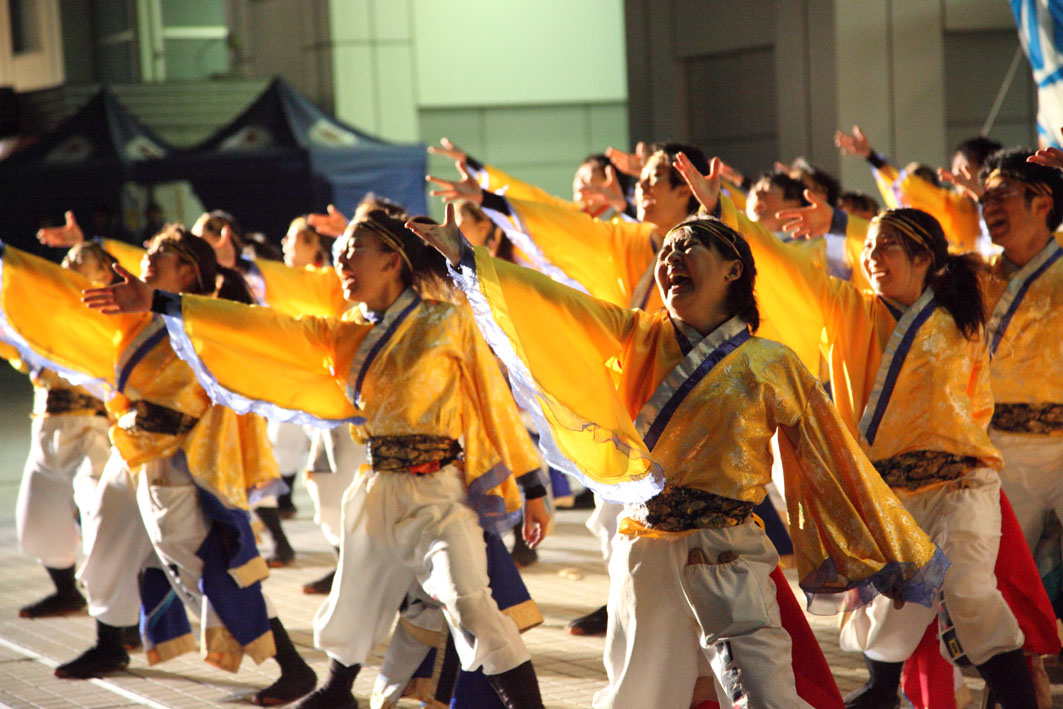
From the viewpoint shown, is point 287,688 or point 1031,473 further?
point 287,688

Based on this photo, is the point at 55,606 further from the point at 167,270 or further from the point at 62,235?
the point at 167,270

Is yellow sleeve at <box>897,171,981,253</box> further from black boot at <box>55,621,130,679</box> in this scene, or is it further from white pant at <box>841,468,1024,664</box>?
black boot at <box>55,621,130,679</box>

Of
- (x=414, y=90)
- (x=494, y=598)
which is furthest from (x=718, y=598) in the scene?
(x=414, y=90)

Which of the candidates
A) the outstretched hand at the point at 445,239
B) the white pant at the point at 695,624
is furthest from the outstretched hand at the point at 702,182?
the white pant at the point at 695,624

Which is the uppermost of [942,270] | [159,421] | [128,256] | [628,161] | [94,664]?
[628,161]

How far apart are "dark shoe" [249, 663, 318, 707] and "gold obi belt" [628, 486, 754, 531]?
1997 millimetres

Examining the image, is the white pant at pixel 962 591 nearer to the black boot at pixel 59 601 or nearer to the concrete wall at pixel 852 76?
the black boot at pixel 59 601

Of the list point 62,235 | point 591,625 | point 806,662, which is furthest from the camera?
point 62,235

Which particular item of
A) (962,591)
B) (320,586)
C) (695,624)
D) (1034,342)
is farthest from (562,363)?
(320,586)

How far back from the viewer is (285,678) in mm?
4781

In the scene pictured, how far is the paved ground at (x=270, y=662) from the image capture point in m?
4.77

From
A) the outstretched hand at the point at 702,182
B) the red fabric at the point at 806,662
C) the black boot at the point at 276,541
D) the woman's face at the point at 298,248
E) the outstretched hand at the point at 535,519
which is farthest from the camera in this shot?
the woman's face at the point at 298,248

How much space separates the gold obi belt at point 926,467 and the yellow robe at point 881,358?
0.07 ft

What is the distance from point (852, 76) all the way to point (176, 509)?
8.46 metres
